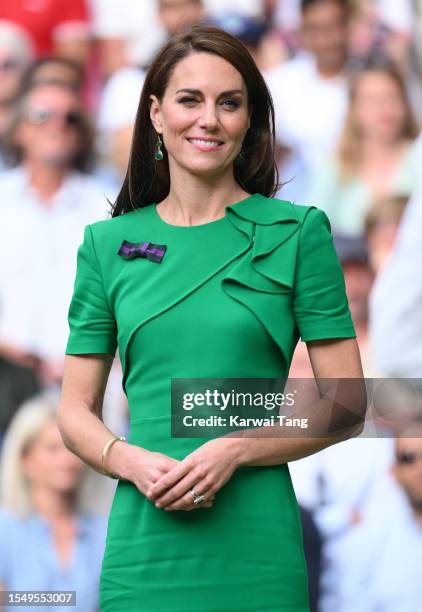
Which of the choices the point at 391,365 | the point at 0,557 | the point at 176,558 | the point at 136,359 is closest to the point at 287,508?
the point at 176,558

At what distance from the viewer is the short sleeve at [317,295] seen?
2061 millimetres

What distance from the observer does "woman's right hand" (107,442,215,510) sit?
1962 millimetres

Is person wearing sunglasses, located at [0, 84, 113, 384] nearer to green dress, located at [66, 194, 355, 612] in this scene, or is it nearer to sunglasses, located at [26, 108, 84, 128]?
sunglasses, located at [26, 108, 84, 128]

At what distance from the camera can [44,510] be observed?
14.9ft

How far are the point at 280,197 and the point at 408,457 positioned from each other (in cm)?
97

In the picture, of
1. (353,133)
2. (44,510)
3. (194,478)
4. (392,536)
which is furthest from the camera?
(44,510)

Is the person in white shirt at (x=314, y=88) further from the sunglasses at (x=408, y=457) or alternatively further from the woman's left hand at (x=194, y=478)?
the woman's left hand at (x=194, y=478)

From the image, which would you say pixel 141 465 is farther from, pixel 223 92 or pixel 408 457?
pixel 408 457

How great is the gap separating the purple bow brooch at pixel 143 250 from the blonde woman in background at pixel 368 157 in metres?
2.31

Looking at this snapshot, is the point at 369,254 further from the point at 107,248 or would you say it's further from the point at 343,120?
the point at 107,248

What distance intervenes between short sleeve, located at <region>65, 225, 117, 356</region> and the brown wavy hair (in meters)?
2.36

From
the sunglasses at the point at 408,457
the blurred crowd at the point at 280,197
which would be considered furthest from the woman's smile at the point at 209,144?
the sunglasses at the point at 408,457

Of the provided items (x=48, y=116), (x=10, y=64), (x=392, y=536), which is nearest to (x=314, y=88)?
(x=48, y=116)

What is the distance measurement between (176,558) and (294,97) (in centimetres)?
270
